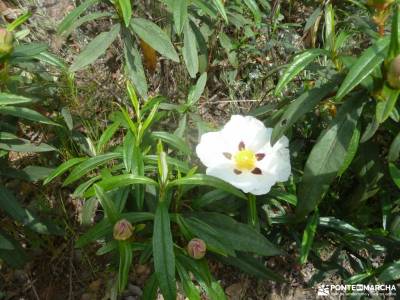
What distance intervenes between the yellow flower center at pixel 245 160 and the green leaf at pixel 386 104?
0.56 meters

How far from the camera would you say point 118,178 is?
1540 millimetres

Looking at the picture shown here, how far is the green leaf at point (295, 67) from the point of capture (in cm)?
157

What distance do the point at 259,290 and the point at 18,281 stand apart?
125cm

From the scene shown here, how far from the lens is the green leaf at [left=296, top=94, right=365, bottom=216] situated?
1.57 metres

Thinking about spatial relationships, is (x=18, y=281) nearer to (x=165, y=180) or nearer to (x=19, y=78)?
(x=19, y=78)

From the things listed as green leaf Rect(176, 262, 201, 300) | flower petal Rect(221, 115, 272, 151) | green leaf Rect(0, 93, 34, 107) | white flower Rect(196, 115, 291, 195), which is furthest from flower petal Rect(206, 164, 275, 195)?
green leaf Rect(0, 93, 34, 107)

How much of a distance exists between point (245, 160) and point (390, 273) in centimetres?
73

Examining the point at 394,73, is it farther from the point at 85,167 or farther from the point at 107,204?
the point at 85,167

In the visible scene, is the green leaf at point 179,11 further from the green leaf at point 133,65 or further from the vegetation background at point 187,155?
the green leaf at point 133,65

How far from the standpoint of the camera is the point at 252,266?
5.96 ft

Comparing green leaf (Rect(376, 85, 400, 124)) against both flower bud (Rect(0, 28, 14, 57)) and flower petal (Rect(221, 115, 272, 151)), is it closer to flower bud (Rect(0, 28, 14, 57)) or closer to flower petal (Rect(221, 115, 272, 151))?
flower petal (Rect(221, 115, 272, 151))

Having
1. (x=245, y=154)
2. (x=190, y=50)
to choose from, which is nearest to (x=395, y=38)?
(x=245, y=154)

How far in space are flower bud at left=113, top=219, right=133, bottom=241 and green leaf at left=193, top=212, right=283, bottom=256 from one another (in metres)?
0.34

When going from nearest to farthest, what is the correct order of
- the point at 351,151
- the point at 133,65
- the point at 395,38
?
the point at 395,38 → the point at 351,151 → the point at 133,65
